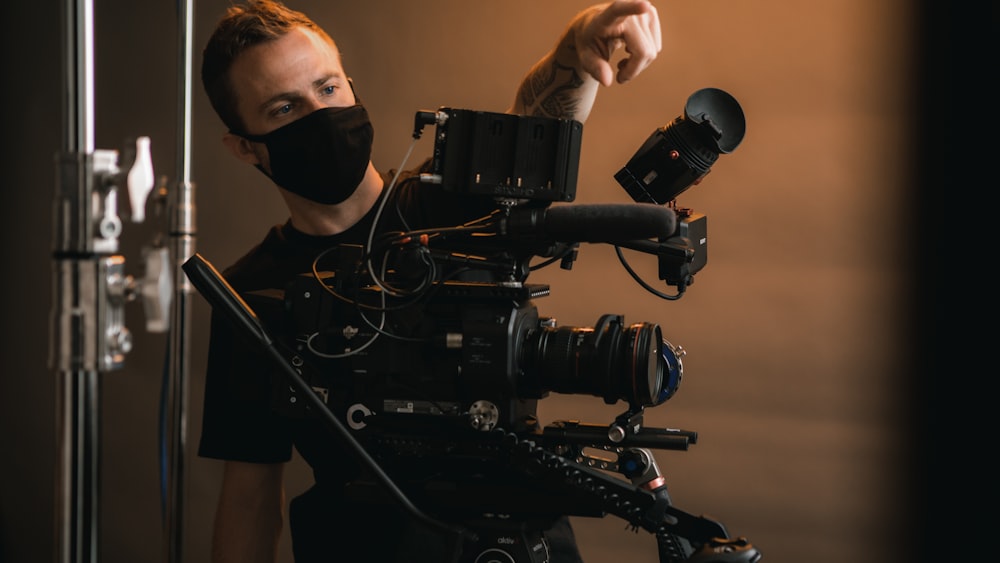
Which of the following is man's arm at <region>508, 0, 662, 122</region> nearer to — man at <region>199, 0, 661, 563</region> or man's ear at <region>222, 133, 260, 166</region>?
man at <region>199, 0, 661, 563</region>

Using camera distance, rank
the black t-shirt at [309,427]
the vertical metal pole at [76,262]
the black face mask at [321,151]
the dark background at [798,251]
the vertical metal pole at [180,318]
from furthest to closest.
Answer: the dark background at [798,251] < the black face mask at [321,151] < the vertical metal pole at [180,318] < the black t-shirt at [309,427] < the vertical metal pole at [76,262]

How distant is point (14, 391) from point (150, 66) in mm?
1028

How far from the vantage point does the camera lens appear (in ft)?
3.30

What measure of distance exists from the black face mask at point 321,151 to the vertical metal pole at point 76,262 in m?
0.70

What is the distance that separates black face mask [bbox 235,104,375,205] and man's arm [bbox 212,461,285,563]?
0.49 m

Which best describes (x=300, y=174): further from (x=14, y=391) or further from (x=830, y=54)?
(x=14, y=391)

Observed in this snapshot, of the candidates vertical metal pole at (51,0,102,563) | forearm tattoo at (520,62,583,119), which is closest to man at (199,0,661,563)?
forearm tattoo at (520,62,583,119)

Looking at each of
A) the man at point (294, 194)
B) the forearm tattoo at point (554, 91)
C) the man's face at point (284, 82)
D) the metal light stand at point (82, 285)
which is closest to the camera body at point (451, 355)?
the metal light stand at point (82, 285)

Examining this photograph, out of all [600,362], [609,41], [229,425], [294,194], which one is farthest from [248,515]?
[609,41]

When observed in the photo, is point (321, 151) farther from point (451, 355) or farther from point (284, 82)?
point (451, 355)

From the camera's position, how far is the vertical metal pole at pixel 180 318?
4.18 feet

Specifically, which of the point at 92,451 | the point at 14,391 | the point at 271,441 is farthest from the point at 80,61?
the point at 14,391

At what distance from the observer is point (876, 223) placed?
216 cm

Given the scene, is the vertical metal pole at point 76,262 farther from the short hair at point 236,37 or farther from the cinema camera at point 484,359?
the short hair at point 236,37
